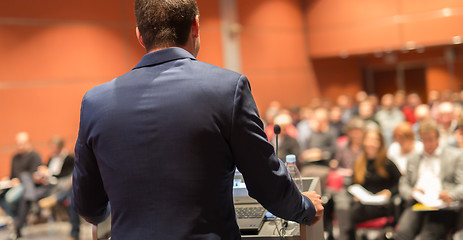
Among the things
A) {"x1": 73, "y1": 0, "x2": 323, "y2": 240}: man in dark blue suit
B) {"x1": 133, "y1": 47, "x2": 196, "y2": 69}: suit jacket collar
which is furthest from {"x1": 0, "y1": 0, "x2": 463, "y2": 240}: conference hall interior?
{"x1": 133, "y1": 47, "x2": 196, "y2": 69}: suit jacket collar

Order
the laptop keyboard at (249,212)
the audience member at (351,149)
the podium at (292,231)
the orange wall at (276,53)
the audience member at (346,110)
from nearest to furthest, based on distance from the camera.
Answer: the podium at (292,231), the laptop keyboard at (249,212), the audience member at (351,149), the audience member at (346,110), the orange wall at (276,53)

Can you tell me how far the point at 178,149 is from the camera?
111 centimetres

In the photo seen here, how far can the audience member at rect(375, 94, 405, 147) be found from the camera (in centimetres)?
781

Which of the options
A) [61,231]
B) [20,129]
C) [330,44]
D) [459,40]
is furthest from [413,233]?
[330,44]

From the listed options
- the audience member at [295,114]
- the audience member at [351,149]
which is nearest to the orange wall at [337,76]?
the audience member at [295,114]

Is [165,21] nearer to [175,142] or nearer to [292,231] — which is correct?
[175,142]

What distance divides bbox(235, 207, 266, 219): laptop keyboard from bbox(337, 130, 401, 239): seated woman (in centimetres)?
265

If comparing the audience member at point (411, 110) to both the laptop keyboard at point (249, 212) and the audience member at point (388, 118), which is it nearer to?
the audience member at point (388, 118)

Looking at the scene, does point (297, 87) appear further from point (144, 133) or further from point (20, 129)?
point (144, 133)

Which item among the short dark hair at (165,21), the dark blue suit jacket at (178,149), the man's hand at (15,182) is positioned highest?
the short dark hair at (165,21)

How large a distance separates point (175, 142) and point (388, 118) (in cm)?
832

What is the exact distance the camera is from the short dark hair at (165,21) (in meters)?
1.17

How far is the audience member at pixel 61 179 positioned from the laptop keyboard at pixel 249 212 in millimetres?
4565

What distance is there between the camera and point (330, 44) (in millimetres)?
12844
